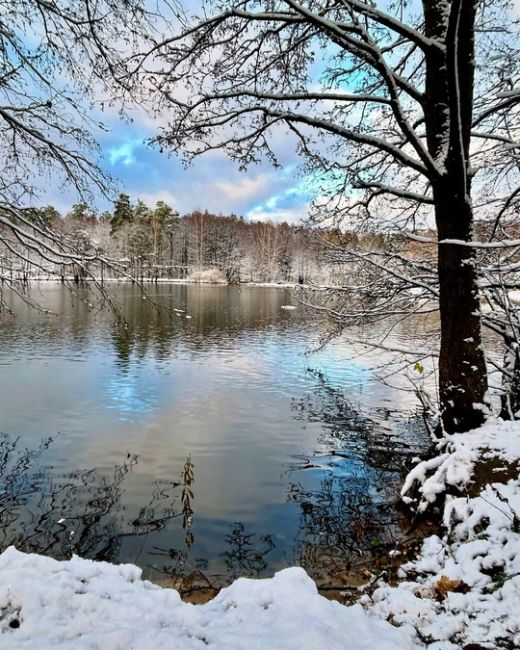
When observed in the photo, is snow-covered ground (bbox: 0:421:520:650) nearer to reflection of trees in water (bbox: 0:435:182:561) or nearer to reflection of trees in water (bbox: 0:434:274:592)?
reflection of trees in water (bbox: 0:434:274:592)

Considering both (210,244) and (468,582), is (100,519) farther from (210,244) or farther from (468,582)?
(210,244)

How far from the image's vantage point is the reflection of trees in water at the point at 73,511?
16.9 ft

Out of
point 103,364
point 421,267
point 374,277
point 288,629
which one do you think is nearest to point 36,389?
point 103,364

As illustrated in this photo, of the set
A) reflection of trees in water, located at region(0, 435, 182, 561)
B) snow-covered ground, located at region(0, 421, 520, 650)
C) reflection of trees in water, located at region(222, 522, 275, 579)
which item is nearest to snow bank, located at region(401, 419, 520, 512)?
snow-covered ground, located at region(0, 421, 520, 650)

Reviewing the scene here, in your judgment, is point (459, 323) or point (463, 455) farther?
point (459, 323)

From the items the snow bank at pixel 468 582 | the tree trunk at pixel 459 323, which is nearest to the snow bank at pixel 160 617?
the snow bank at pixel 468 582

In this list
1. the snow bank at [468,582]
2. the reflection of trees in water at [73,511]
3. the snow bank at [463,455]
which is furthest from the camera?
the reflection of trees in water at [73,511]

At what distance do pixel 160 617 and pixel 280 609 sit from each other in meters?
0.71

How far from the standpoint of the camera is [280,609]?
8.99 feet

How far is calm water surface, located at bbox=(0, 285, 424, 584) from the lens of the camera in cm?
516

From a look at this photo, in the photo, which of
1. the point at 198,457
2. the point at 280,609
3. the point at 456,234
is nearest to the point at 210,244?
the point at 198,457

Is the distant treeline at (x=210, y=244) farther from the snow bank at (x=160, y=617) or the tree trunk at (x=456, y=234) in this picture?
the snow bank at (x=160, y=617)

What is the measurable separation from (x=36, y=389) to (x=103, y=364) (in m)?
3.25

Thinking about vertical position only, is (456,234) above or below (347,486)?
above
